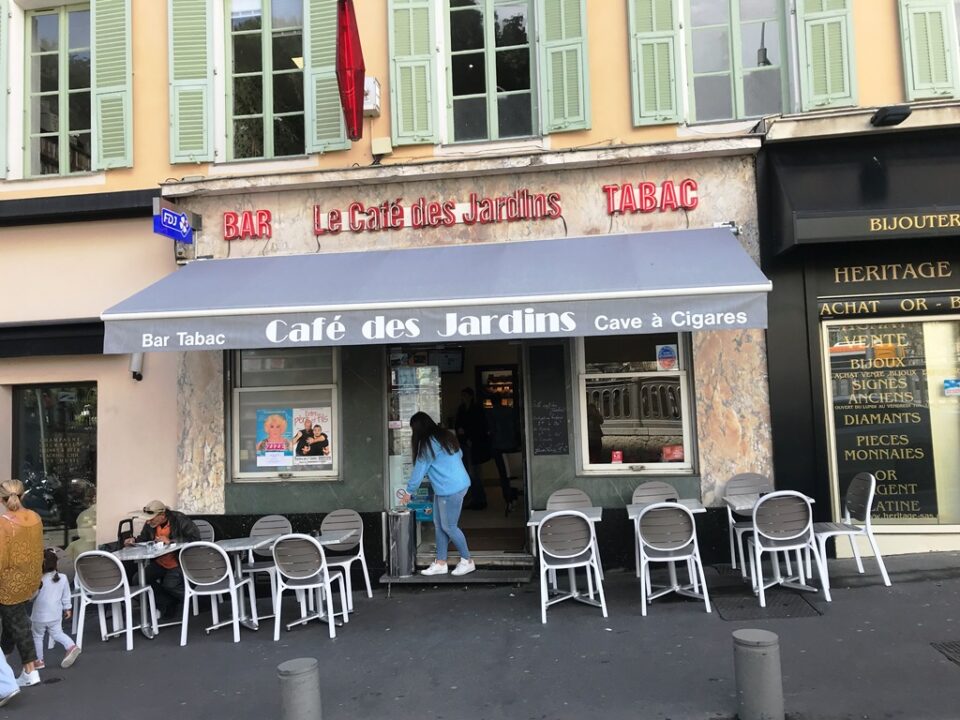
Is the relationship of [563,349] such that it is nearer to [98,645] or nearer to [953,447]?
[953,447]

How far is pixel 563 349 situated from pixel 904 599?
3.67 meters

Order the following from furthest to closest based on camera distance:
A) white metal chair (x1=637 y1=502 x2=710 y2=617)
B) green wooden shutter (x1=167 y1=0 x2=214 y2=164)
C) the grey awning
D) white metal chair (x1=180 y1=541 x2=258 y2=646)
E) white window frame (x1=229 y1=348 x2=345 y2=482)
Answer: green wooden shutter (x1=167 y1=0 x2=214 y2=164)
white window frame (x1=229 y1=348 x2=345 y2=482)
white metal chair (x1=180 y1=541 x2=258 y2=646)
white metal chair (x1=637 y1=502 x2=710 y2=617)
the grey awning

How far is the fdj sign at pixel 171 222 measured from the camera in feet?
23.3

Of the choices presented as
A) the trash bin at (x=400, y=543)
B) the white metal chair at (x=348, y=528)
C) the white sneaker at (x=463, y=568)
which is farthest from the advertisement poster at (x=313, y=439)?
the white sneaker at (x=463, y=568)

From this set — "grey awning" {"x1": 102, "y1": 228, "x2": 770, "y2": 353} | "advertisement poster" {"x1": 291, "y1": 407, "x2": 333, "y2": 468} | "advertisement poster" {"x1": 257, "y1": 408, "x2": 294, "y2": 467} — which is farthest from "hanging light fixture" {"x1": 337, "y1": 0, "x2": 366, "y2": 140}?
"advertisement poster" {"x1": 257, "y1": 408, "x2": 294, "y2": 467}

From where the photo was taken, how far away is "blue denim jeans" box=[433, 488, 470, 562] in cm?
725

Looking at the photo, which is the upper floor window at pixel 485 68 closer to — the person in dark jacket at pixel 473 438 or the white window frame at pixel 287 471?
the white window frame at pixel 287 471

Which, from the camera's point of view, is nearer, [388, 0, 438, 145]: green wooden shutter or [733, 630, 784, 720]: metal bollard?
Answer: [733, 630, 784, 720]: metal bollard

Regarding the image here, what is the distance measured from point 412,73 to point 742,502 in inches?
216

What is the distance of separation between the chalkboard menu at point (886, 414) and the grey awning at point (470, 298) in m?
1.81

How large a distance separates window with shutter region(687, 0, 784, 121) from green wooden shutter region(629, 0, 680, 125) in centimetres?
26

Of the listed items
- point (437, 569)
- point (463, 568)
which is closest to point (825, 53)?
point (463, 568)

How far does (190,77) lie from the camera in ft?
26.6

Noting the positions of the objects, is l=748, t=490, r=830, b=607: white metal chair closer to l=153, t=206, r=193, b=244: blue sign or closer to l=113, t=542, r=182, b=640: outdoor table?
l=113, t=542, r=182, b=640: outdoor table
